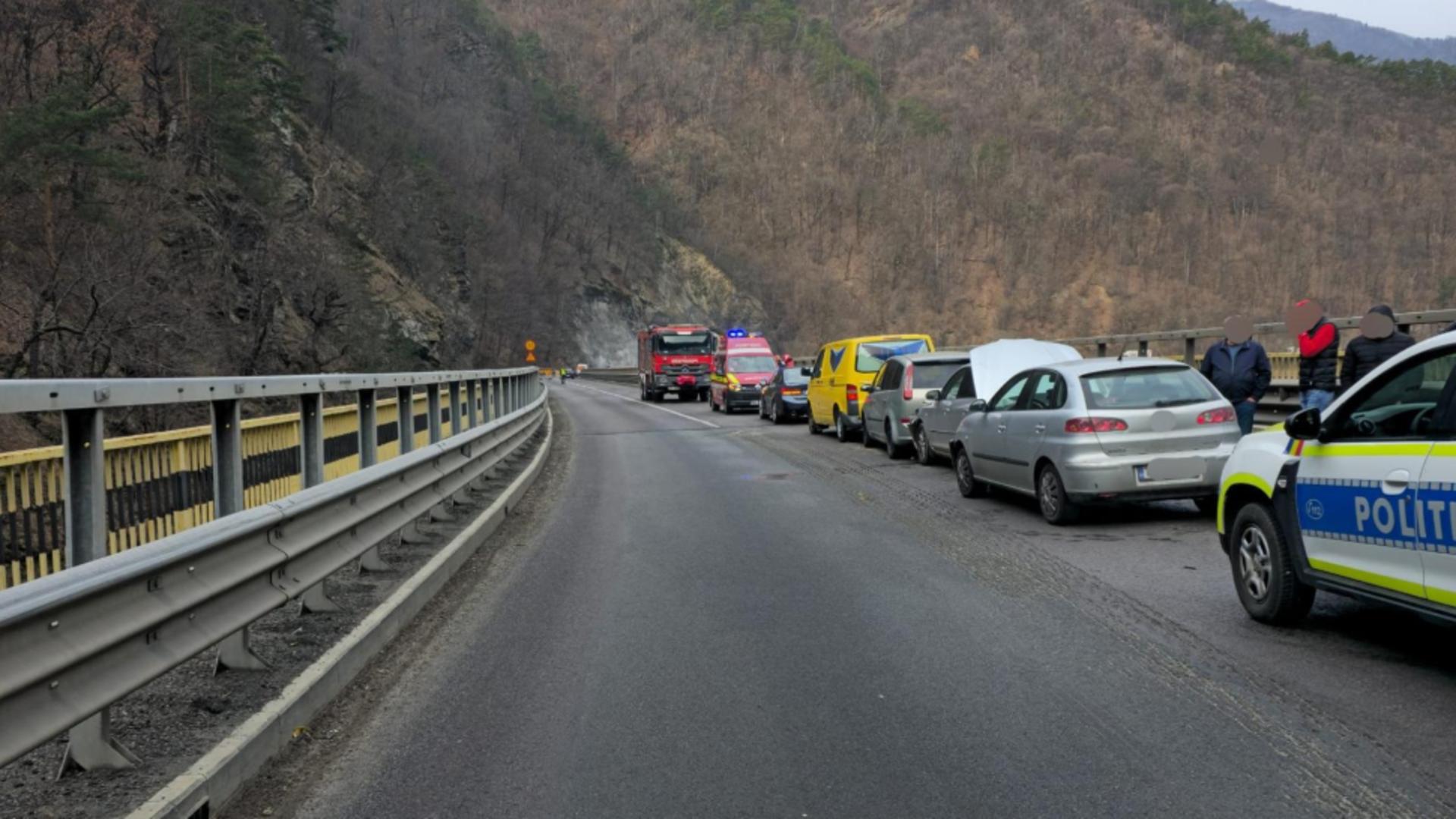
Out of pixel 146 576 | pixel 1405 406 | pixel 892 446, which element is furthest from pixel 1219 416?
pixel 146 576

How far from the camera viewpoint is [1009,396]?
1198 cm

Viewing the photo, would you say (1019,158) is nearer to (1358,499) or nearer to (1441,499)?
(1358,499)

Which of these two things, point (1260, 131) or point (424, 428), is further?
point (1260, 131)

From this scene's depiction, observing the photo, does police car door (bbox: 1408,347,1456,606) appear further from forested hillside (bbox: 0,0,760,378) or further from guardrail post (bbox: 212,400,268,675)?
forested hillside (bbox: 0,0,760,378)

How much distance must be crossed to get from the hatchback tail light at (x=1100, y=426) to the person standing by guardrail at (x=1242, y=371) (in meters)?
2.67

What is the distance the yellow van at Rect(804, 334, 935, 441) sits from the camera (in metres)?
20.2

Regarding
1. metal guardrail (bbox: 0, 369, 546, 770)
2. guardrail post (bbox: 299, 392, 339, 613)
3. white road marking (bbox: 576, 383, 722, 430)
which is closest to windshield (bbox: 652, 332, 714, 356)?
white road marking (bbox: 576, 383, 722, 430)

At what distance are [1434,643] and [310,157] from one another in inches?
1811

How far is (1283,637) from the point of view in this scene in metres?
6.14

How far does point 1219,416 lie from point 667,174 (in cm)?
11680

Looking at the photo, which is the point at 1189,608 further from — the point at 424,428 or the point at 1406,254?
the point at 1406,254

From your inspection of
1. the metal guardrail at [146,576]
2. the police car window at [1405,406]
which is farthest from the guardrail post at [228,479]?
the police car window at [1405,406]

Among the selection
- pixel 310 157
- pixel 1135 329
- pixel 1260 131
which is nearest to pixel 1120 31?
pixel 1260 131

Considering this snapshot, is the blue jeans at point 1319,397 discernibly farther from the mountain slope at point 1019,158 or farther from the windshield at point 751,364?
the mountain slope at point 1019,158
